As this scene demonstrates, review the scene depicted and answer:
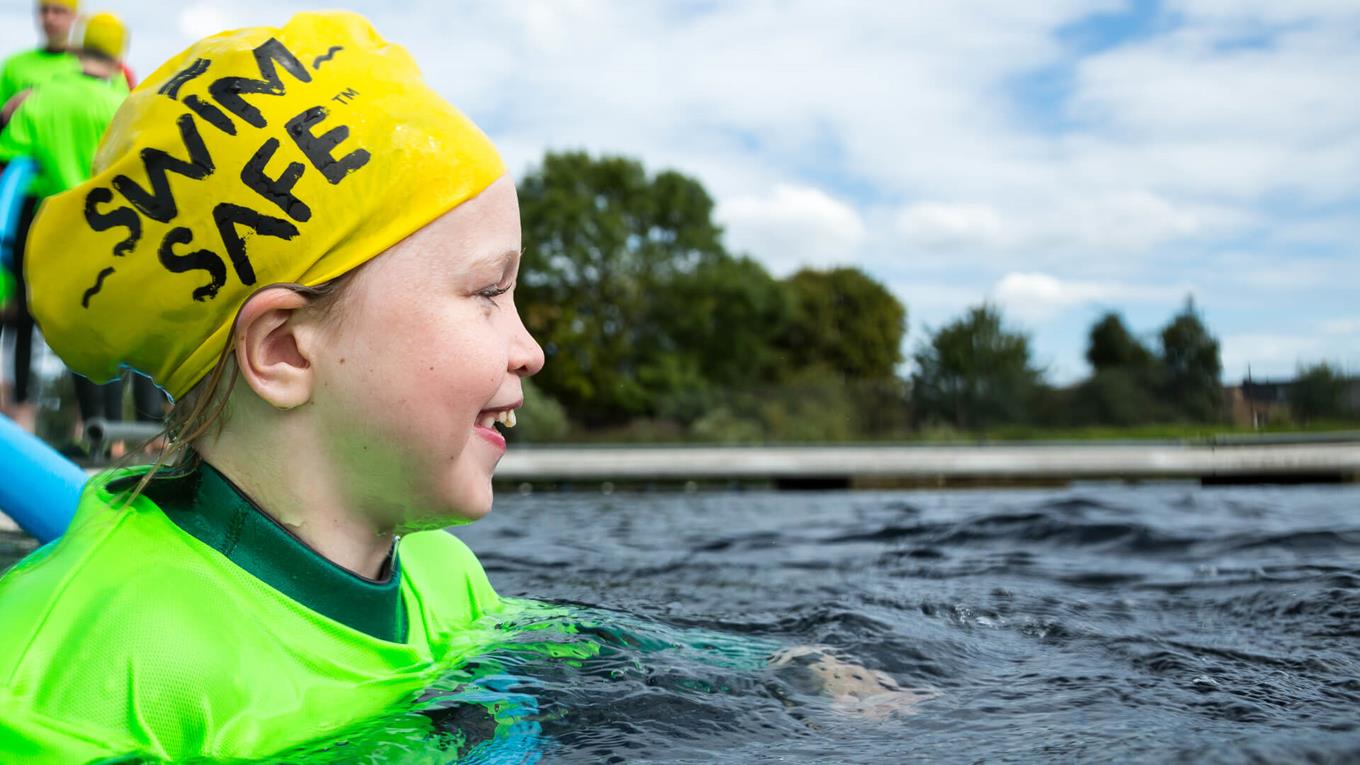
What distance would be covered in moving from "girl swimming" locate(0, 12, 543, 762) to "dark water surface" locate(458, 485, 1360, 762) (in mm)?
499

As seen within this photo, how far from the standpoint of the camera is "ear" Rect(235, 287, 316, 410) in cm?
162

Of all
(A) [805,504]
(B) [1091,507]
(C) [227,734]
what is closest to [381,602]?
(C) [227,734]

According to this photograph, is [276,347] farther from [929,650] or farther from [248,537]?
[929,650]

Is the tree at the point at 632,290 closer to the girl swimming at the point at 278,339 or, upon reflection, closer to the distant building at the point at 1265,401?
the distant building at the point at 1265,401

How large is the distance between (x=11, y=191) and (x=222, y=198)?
428 centimetres

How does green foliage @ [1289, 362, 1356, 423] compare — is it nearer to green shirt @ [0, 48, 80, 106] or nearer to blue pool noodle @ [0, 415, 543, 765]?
green shirt @ [0, 48, 80, 106]

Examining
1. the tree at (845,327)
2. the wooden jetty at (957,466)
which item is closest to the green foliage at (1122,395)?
the wooden jetty at (957,466)

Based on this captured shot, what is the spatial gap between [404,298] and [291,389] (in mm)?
221

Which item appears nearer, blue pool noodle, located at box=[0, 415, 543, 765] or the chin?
the chin

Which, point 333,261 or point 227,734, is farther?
point 333,261

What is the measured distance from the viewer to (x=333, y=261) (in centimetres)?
163

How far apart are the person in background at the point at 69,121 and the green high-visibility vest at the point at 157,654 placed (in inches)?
156

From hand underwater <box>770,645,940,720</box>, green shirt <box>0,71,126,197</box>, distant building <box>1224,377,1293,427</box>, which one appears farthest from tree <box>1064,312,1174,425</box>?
hand underwater <box>770,645,940,720</box>

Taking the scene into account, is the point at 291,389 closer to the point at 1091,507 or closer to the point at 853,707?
the point at 853,707
